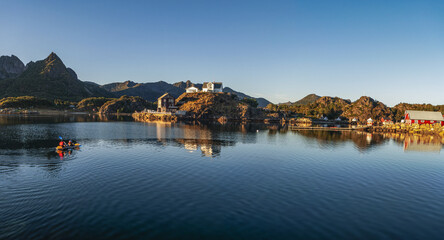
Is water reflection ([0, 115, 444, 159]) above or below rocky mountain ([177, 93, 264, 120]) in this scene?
below

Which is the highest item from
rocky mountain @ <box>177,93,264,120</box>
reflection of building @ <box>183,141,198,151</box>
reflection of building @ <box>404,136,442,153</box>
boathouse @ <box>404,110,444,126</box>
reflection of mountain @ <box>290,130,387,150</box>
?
rocky mountain @ <box>177,93,264,120</box>

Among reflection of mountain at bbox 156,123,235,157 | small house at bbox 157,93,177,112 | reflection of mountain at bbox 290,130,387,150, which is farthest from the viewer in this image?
small house at bbox 157,93,177,112

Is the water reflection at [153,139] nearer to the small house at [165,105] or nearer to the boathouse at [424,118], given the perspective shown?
the boathouse at [424,118]

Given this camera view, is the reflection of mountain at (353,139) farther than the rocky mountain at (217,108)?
No

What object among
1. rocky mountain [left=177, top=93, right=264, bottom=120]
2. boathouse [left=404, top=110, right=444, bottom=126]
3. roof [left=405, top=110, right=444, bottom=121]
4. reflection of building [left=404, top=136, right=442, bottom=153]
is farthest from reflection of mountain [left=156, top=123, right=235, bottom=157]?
roof [left=405, top=110, right=444, bottom=121]

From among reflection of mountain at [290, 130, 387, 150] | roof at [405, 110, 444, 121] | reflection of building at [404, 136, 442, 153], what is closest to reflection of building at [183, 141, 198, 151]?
reflection of mountain at [290, 130, 387, 150]

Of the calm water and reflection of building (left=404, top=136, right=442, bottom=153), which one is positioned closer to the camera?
the calm water

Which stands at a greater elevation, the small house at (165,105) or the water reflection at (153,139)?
the small house at (165,105)

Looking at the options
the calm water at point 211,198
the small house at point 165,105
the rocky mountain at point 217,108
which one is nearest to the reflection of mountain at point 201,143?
the calm water at point 211,198

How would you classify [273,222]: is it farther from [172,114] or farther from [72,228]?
[172,114]

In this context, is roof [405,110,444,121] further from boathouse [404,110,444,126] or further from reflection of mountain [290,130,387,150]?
reflection of mountain [290,130,387,150]

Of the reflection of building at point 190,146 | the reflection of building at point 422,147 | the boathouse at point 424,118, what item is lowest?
the reflection of building at point 422,147

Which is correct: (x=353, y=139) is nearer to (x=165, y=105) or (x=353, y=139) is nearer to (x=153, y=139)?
(x=153, y=139)

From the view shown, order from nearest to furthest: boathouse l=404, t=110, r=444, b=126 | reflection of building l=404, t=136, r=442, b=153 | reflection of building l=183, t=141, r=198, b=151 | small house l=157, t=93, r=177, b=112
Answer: reflection of building l=183, t=141, r=198, b=151, reflection of building l=404, t=136, r=442, b=153, boathouse l=404, t=110, r=444, b=126, small house l=157, t=93, r=177, b=112
